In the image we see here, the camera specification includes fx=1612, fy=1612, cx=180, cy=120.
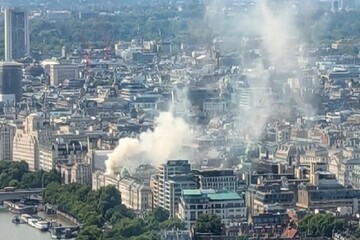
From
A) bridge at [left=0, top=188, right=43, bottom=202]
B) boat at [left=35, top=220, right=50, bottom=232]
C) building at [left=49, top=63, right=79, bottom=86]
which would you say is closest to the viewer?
boat at [left=35, top=220, right=50, bottom=232]

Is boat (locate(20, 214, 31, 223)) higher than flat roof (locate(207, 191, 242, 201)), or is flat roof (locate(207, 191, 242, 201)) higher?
flat roof (locate(207, 191, 242, 201))

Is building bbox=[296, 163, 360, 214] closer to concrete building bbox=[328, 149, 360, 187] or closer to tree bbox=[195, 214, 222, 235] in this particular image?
concrete building bbox=[328, 149, 360, 187]

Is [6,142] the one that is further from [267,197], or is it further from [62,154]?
[267,197]

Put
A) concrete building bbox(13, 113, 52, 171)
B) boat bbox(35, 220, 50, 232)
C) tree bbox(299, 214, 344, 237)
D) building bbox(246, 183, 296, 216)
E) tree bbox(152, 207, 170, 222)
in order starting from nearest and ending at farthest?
tree bbox(299, 214, 344, 237) → tree bbox(152, 207, 170, 222) → building bbox(246, 183, 296, 216) → boat bbox(35, 220, 50, 232) → concrete building bbox(13, 113, 52, 171)

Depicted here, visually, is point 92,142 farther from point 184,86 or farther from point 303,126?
point 184,86

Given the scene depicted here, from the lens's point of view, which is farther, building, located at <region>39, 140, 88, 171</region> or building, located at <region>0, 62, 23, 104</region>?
building, located at <region>0, 62, 23, 104</region>

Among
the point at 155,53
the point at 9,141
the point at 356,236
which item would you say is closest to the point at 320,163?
the point at 356,236

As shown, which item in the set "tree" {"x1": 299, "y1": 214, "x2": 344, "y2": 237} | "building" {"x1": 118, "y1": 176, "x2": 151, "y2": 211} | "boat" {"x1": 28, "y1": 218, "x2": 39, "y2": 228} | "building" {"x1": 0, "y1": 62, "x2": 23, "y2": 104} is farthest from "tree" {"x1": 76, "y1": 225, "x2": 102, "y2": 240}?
"building" {"x1": 0, "y1": 62, "x2": 23, "y2": 104}
